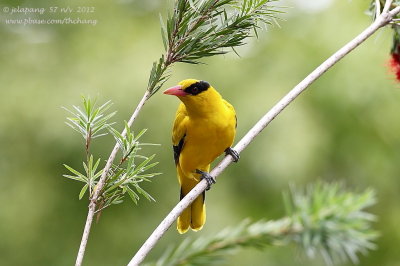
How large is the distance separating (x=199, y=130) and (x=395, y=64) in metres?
0.64

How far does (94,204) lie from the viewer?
81cm

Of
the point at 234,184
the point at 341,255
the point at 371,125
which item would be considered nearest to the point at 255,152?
the point at 234,184

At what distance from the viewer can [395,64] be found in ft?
4.35

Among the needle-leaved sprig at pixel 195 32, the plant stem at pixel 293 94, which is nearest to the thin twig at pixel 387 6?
the plant stem at pixel 293 94

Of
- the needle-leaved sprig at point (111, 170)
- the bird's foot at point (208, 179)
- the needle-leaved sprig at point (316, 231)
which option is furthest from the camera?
the bird's foot at point (208, 179)

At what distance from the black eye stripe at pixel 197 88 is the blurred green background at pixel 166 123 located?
1659 millimetres

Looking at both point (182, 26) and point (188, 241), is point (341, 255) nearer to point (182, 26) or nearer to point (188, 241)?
Answer: point (188, 241)

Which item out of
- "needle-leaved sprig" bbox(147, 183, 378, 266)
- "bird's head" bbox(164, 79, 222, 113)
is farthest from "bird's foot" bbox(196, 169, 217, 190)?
"bird's head" bbox(164, 79, 222, 113)

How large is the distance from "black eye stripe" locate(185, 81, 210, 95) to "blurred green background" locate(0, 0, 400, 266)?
1659mm

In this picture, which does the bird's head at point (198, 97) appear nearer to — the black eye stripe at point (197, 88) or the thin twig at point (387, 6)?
the black eye stripe at point (197, 88)

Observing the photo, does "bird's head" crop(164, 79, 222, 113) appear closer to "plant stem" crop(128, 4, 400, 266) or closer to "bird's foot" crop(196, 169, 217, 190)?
"bird's foot" crop(196, 169, 217, 190)

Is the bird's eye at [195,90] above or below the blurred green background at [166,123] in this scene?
above

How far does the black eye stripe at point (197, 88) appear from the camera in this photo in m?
1.66

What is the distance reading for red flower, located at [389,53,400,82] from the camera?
129cm
